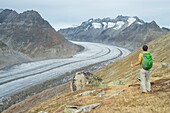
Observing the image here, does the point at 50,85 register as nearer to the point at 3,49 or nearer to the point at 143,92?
the point at 3,49

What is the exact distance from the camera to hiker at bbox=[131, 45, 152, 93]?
24.6m

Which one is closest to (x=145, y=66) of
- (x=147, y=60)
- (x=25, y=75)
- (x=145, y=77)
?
(x=147, y=60)

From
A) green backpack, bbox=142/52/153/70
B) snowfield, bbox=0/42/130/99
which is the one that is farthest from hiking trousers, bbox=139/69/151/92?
snowfield, bbox=0/42/130/99

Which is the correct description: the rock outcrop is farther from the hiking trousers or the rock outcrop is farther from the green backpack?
the green backpack

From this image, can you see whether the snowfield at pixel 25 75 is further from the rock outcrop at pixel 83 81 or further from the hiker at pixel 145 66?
the hiker at pixel 145 66

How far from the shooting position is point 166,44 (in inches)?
4286

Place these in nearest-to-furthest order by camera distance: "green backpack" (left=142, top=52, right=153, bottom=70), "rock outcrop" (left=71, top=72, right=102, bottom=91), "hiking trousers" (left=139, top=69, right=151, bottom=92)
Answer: "green backpack" (left=142, top=52, right=153, bottom=70) < "hiking trousers" (left=139, top=69, right=151, bottom=92) < "rock outcrop" (left=71, top=72, right=102, bottom=91)

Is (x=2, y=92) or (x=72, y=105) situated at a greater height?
(x=72, y=105)

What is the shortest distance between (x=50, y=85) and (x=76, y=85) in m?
67.6

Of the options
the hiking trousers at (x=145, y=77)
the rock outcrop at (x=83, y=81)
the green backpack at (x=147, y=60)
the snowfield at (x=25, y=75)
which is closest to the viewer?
the green backpack at (x=147, y=60)

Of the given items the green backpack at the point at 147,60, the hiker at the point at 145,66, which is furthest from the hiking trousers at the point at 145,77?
the green backpack at the point at 147,60

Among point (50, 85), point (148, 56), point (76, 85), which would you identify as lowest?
point (50, 85)

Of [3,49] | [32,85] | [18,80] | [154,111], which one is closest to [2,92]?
[32,85]

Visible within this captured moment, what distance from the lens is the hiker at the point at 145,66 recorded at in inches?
968
